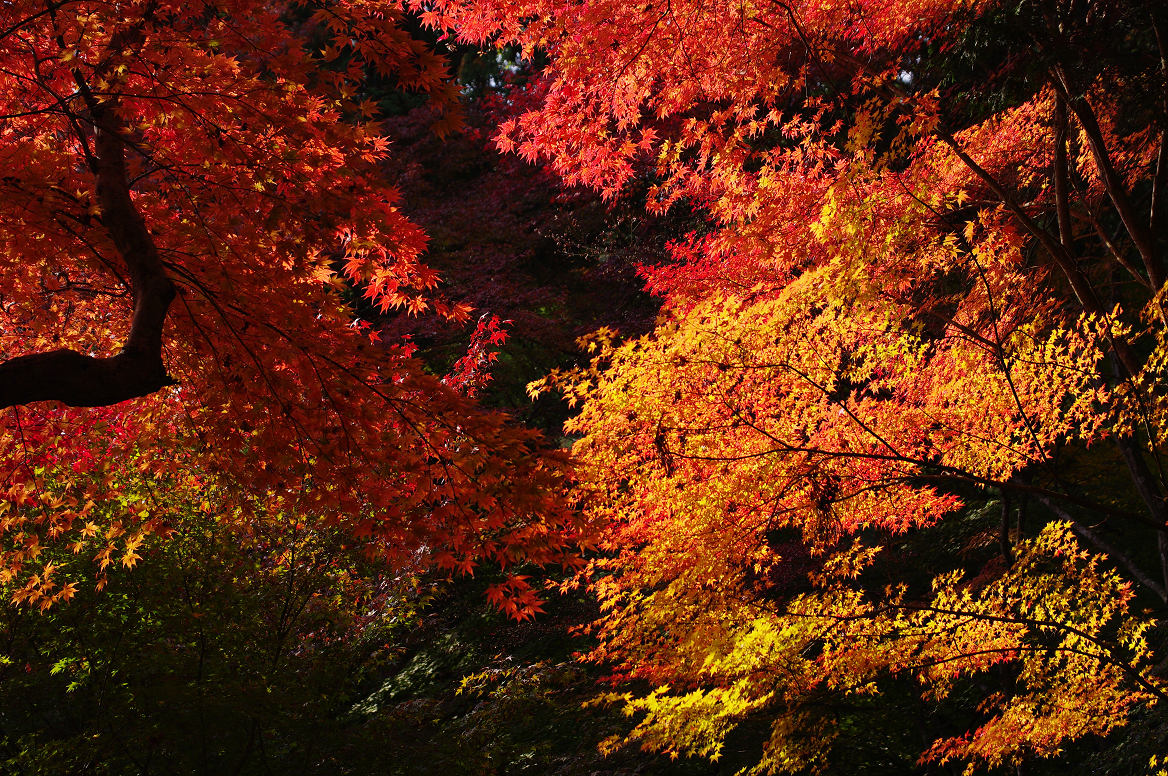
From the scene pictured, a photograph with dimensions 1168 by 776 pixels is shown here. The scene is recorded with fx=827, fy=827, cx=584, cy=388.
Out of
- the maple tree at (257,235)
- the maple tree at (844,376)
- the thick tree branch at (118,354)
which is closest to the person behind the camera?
the thick tree branch at (118,354)

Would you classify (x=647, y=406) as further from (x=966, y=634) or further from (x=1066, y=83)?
(x=1066, y=83)

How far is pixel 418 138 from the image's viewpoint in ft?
43.5

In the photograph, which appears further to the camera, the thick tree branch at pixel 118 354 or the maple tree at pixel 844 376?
the maple tree at pixel 844 376

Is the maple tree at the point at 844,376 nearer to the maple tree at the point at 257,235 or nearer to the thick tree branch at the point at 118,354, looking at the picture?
the maple tree at the point at 257,235

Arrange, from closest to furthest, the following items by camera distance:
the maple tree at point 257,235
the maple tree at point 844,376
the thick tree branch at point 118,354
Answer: the thick tree branch at point 118,354
the maple tree at point 257,235
the maple tree at point 844,376

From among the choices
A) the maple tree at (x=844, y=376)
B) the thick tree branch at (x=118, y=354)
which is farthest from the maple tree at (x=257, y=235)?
the maple tree at (x=844, y=376)

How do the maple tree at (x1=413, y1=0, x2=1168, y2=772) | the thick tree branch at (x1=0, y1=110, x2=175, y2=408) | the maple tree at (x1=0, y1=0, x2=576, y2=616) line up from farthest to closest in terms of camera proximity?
the maple tree at (x1=413, y1=0, x2=1168, y2=772) → the maple tree at (x1=0, y1=0, x2=576, y2=616) → the thick tree branch at (x1=0, y1=110, x2=175, y2=408)

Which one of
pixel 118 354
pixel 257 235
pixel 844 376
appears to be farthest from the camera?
pixel 844 376

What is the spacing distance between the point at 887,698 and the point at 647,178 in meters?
7.57

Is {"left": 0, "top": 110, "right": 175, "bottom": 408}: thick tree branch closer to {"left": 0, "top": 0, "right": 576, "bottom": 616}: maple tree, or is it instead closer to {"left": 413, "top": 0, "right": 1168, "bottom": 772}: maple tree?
{"left": 0, "top": 0, "right": 576, "bottom": 616}: maple tree

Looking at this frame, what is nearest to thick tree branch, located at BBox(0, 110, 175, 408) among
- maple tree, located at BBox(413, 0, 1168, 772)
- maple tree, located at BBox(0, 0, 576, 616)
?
maple tree, located at BBox(0, 0, 576, 616)

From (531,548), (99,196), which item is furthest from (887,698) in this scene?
(99,196)

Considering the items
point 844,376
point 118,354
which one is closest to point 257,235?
point 118,354

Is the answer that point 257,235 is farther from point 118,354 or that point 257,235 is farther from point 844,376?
point 844,376
